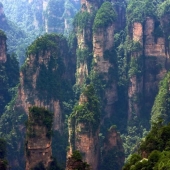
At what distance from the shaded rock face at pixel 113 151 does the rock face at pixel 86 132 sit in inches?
28.9

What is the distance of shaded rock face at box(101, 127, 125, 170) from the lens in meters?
31.6

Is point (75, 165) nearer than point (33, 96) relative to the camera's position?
Yes

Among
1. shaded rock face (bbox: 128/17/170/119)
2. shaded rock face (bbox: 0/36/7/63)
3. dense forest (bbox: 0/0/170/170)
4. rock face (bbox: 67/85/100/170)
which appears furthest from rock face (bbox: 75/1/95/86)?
rock face (bbox: 67/85/100/170)

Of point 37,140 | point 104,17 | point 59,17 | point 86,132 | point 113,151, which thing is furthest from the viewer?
point 59,17

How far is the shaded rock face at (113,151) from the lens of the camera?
31625 millimetres

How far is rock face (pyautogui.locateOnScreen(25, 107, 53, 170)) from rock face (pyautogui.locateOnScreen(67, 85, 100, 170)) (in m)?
5.45

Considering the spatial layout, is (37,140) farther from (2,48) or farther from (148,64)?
(148,64)

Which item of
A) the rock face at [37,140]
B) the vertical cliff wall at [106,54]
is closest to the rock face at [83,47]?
the vertical cliff wall at [106,54]

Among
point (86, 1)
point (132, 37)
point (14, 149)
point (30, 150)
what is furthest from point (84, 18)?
point (30, 150)

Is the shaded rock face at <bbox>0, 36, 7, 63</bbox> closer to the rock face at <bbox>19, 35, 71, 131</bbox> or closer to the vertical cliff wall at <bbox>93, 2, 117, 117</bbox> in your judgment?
the rock face at <bbox>19, 35, 71, 131</bbox>

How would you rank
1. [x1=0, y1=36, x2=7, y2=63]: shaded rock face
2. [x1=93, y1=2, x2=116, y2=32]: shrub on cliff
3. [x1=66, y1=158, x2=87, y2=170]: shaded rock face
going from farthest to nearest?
[x1=93, y1=2, x2=116, y2=32]: shrub on cliff
[x1=0, y1=36, x2=7, y2=63]: shaded rock face
[x1=66, y1=158, x2=87, y2=170]: shaded rock face

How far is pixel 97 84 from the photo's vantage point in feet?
136

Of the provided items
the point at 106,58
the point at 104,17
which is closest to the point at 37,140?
the point at 106,58

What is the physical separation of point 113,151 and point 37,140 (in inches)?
338
